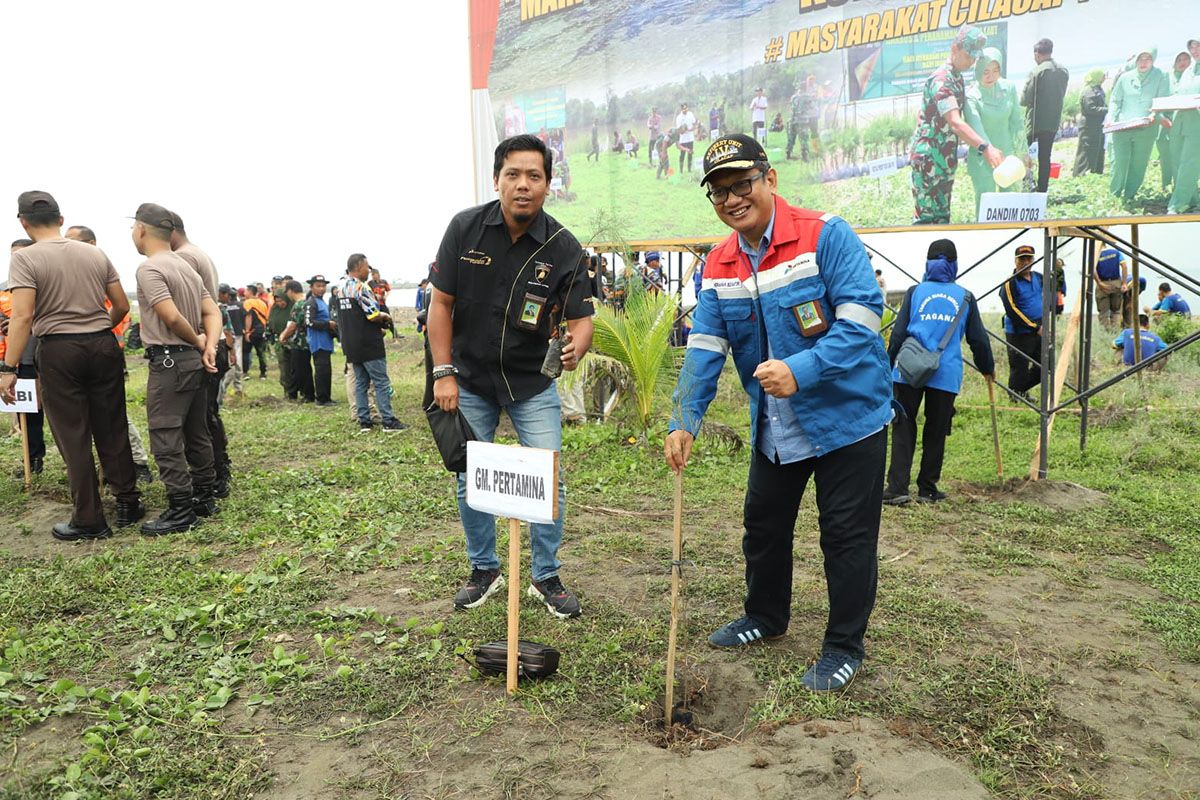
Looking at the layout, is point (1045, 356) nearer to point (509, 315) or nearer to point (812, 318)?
point (812, 318)

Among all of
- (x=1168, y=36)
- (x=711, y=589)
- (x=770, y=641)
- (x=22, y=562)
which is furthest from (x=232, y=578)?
(x=1168, y=36)

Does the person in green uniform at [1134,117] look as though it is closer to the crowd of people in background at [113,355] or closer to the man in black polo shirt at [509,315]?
the man in black polo shirt at [509,315]

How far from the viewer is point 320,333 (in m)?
11.5

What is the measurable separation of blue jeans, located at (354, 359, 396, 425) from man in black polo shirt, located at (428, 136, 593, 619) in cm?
606

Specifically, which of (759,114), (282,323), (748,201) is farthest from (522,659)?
(282,323)

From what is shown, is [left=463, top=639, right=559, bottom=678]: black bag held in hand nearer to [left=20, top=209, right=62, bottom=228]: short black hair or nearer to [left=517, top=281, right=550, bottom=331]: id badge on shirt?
[left=517, top=281, right=550, bottom=331]: id badge on shirt

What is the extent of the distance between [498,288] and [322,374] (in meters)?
9.17

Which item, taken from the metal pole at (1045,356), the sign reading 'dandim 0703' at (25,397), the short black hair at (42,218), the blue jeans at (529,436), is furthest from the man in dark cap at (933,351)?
the sign reading 'dandim 0703' at (25,397)

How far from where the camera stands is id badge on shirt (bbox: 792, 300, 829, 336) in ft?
9.51

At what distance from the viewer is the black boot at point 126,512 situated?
5.44m

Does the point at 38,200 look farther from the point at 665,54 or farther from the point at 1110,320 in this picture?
the point at 1110,320

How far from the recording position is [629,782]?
2506 millimetres

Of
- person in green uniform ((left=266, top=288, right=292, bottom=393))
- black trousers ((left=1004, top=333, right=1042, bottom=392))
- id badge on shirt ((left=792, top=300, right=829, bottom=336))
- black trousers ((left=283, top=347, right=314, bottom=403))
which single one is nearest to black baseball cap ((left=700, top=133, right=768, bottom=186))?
id badge on shirt ((left=792, top=300, right=829, bottom=336))

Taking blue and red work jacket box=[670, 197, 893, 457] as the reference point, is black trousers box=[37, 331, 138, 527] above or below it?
below
